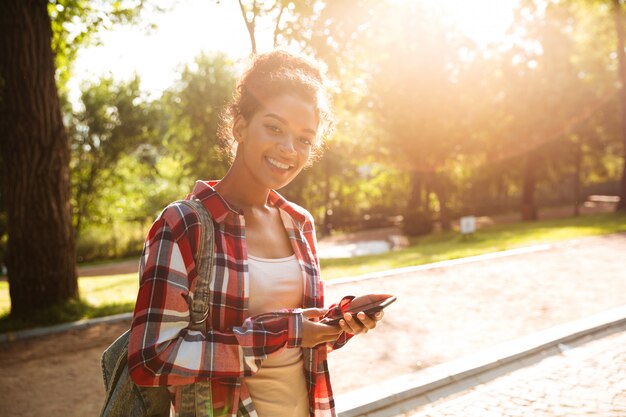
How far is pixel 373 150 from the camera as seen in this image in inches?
1070

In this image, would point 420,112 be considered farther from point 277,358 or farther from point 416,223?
point 277,358

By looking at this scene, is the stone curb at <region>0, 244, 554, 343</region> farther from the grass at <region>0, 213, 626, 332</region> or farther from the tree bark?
the tree bark

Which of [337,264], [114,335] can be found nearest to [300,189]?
[337,264]

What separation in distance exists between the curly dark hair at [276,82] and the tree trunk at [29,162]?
22.9ft

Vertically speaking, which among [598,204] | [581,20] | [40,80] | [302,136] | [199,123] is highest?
[581,20]

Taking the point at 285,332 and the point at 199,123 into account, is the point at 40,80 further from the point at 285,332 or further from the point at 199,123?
the point at 199,123

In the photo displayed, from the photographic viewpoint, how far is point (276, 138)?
1888mm

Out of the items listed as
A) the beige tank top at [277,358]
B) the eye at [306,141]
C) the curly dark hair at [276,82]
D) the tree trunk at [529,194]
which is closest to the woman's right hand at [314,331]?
the beige tank top at [277,358]

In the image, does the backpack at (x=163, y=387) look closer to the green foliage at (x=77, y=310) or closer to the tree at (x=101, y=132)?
the green foliage at (x=77, y=310)

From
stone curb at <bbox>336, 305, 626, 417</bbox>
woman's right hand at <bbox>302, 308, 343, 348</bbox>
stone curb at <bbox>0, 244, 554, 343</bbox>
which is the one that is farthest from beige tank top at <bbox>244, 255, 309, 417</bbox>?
stone curb at <bbox>0, 244, 554, 343</bbox>

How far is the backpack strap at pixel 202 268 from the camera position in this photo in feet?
5.21

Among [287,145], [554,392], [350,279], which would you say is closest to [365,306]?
[287,145]

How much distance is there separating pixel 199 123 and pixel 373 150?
955 cm

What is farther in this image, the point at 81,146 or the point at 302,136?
the point at 81,146
